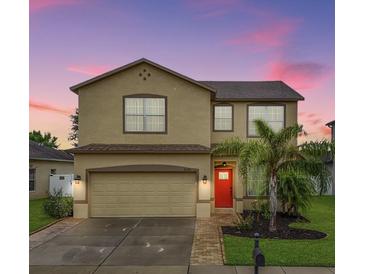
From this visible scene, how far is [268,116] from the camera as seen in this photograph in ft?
56.0

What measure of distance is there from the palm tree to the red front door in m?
4.90

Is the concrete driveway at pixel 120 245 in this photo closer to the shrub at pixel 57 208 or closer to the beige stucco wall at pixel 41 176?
the shrub at pixel 57 208

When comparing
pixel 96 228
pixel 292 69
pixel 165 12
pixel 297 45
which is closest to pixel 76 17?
pixel 165 12

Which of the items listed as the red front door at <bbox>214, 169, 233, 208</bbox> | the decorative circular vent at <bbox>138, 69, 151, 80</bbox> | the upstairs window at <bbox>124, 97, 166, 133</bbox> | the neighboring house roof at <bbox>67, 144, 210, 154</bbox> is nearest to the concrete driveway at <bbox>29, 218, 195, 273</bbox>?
the neighboring house roof at <bbox>67, 144, 210, 154</bbox>

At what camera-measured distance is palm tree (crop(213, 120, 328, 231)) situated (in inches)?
456

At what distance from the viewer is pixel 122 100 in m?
15.6

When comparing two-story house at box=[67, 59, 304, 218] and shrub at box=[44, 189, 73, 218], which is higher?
two-story house at box=[67, 59, 304, 218]

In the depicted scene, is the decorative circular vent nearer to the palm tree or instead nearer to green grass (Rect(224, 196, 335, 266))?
the palm tree

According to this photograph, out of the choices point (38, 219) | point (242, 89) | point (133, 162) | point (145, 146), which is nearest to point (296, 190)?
point (242, 89)

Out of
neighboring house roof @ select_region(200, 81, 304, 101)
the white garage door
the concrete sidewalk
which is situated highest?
neighboring house roof @ select_region(200, 81, 304, 101)

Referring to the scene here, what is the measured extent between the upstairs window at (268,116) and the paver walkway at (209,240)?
200 inches

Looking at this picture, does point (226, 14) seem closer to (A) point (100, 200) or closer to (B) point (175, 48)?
(B) point (175, 48)

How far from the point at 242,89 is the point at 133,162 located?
793 cm

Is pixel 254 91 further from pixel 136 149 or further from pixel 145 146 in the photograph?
pixel 136 149
